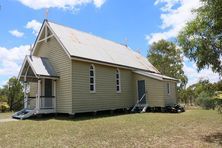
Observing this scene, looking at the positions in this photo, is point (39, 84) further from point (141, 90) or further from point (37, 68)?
point (141, 90)

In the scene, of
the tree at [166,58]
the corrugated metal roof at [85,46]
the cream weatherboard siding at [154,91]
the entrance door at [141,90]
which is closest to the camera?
the corrugated metal roof at [85,46]

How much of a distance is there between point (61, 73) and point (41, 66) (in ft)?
4.85

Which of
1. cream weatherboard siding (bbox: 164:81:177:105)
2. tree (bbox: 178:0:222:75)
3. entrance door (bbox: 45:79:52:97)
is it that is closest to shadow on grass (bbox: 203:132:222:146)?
tree (bbox: 178:0:222:75)

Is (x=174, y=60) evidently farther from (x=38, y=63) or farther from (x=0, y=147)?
(x=0, y=147)

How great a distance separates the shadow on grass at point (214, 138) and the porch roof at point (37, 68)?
1138 cm

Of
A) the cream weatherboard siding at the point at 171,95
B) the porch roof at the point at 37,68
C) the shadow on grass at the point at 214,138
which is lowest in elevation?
the shadow on grass at the point at 214,138

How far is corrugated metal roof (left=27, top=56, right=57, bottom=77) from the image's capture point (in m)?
17.3

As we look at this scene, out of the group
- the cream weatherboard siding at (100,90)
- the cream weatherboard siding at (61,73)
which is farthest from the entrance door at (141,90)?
the cream weatherboard siding at (61,73)

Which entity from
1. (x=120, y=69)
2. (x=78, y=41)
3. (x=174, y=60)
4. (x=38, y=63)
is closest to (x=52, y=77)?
(x=38, y=63)

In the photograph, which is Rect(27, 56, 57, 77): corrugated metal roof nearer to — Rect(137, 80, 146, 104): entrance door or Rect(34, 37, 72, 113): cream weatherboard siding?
Rect(34, 37, 72, 113): cream weatherboard siding

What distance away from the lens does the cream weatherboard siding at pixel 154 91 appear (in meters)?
22.7

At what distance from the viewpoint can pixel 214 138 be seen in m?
9.48

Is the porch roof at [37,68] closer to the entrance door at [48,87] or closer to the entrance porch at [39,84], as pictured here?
the entrance porch at [39,84]

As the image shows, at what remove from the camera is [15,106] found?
105 feet
